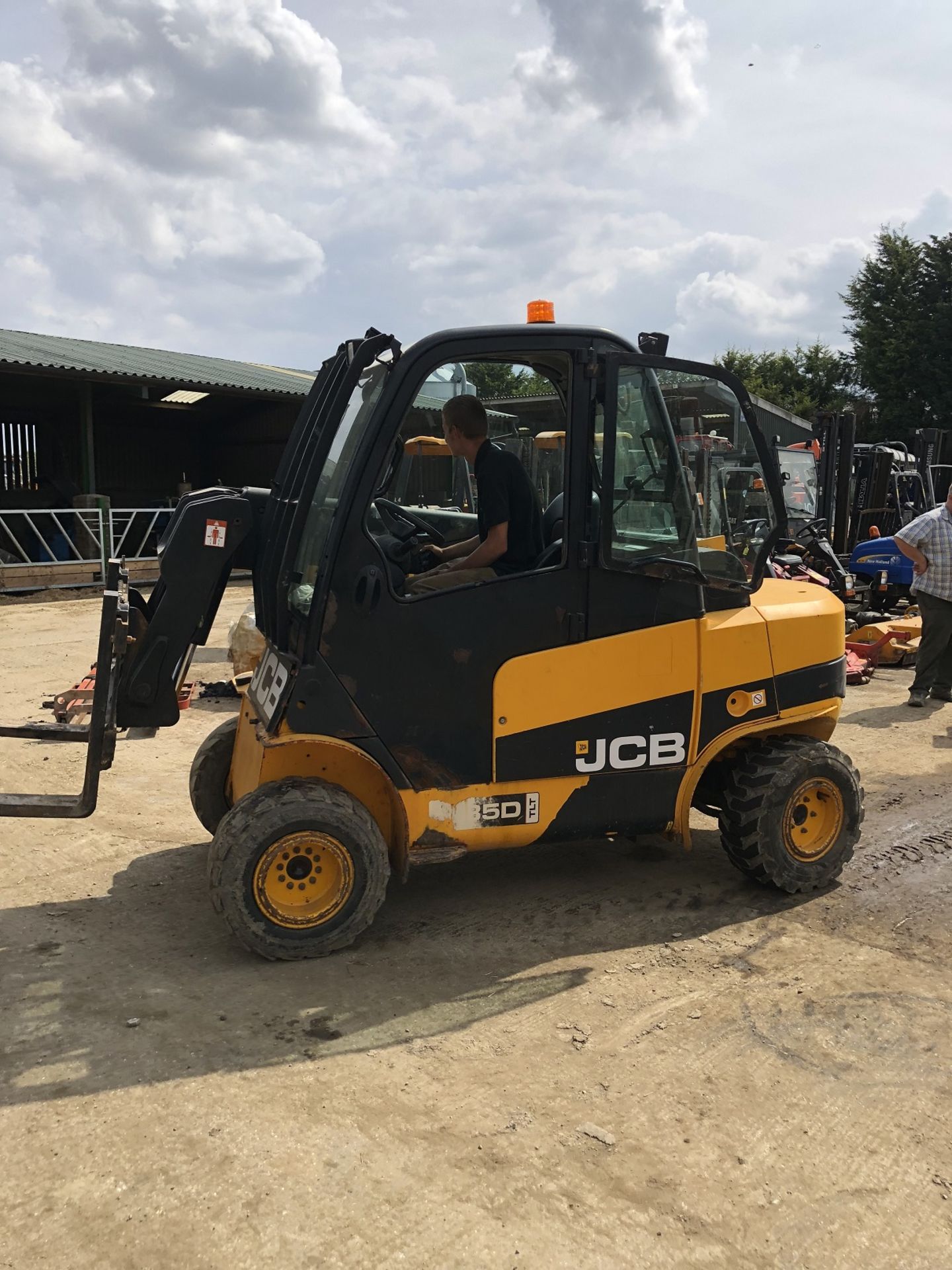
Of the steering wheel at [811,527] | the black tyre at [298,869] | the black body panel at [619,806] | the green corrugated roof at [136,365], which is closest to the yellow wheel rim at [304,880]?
the black tyre at [298,869]

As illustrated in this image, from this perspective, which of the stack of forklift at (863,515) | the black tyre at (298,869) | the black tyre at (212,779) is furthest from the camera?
the stack of forklift at (863,515)

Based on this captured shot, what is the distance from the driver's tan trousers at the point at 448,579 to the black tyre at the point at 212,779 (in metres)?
1.36

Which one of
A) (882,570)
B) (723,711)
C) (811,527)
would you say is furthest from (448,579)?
(882,570)

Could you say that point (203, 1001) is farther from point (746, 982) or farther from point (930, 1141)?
point (930, 1141)

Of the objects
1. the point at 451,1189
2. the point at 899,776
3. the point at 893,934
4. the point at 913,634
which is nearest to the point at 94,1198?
the point at 451,1189

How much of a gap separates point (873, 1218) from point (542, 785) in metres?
1.88

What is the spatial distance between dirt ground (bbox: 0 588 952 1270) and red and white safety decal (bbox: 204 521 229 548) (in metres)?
1.54

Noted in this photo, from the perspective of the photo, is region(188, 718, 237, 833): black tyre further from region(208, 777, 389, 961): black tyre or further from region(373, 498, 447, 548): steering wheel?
region(373, 498, 447, 548): steering wheel

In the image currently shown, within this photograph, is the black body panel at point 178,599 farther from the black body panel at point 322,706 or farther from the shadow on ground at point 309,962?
the shadow on ground at point 309,962

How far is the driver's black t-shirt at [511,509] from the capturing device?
4.00 metres

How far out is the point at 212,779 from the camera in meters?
4.72

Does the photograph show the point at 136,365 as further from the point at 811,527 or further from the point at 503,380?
the point at 503,380

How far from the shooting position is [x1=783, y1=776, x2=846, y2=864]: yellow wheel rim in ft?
14.5

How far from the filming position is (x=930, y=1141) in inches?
109
